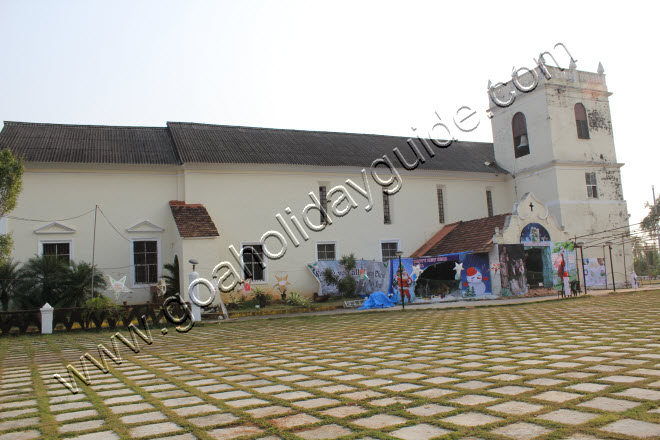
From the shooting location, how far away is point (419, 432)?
3.78 m

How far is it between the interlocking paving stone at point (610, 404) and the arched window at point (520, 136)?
25673 mm

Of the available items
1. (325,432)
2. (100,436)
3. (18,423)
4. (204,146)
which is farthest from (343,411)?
(204,146)

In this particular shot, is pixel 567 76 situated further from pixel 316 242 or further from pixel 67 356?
pixel 67 356

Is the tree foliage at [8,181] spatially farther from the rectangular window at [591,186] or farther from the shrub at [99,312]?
the rectangular window at [591,186]

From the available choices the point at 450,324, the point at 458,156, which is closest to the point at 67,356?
the point at 450,324

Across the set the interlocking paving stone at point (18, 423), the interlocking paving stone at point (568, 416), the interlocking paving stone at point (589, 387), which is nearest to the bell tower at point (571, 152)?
the interlocking paving stone at point (589, 387)

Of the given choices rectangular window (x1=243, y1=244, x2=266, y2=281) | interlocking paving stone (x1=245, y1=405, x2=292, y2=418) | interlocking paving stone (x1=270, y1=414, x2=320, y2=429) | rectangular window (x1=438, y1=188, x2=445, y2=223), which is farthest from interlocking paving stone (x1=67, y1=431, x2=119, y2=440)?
rectangular window (x1=438, y1=188, x2=445, y2=223)

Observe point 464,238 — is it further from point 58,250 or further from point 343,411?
point 343,411

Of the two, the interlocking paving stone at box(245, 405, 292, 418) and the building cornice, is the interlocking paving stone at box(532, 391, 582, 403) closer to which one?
the interlocking paving stone at box(245, 405, 292, 418)

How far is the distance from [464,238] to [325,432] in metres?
20.9

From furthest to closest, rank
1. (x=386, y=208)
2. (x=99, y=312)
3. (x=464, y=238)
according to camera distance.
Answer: (x=386, y=208)
(x=464, y=238)
(x=99, y=312)

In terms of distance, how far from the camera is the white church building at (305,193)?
64.5ft

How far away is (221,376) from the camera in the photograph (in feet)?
21.3

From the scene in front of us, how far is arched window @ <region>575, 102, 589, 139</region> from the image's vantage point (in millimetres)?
27000
